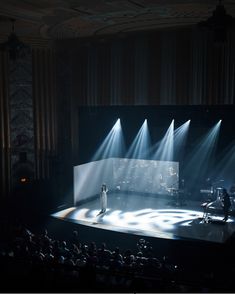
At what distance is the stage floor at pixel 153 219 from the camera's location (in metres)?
10.4

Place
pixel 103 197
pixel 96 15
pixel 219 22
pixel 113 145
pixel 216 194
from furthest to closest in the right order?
pixel 113 145, pixel 216 194, pixel 103 197, pixel 96 15, pixel 219 22

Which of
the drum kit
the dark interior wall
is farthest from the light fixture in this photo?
the drum kit

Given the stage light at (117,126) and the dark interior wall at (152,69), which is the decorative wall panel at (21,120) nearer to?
the dark interior wall at (152,69)

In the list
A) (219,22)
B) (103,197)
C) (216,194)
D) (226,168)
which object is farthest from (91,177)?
(219,22)

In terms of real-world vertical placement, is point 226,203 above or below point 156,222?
above

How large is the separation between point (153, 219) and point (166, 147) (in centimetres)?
347

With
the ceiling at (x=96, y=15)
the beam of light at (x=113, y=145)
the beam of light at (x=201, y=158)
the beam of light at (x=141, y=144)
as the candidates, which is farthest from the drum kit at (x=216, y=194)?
the ceiling at (x=96, y=15)

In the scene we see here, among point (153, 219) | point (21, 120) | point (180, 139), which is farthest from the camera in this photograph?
point (180, 139)

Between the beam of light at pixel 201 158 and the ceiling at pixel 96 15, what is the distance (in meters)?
4.03

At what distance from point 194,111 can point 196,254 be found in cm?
449

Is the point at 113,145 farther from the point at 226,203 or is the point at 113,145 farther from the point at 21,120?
the point at 226,203

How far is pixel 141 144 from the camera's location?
1463 centimetres

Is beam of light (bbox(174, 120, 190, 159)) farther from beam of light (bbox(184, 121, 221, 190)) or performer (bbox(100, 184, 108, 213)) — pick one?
performer (bbox(100, 184, 108, 213))

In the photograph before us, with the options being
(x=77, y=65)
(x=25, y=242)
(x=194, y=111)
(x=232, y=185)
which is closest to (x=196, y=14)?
(x=194, y=111)
